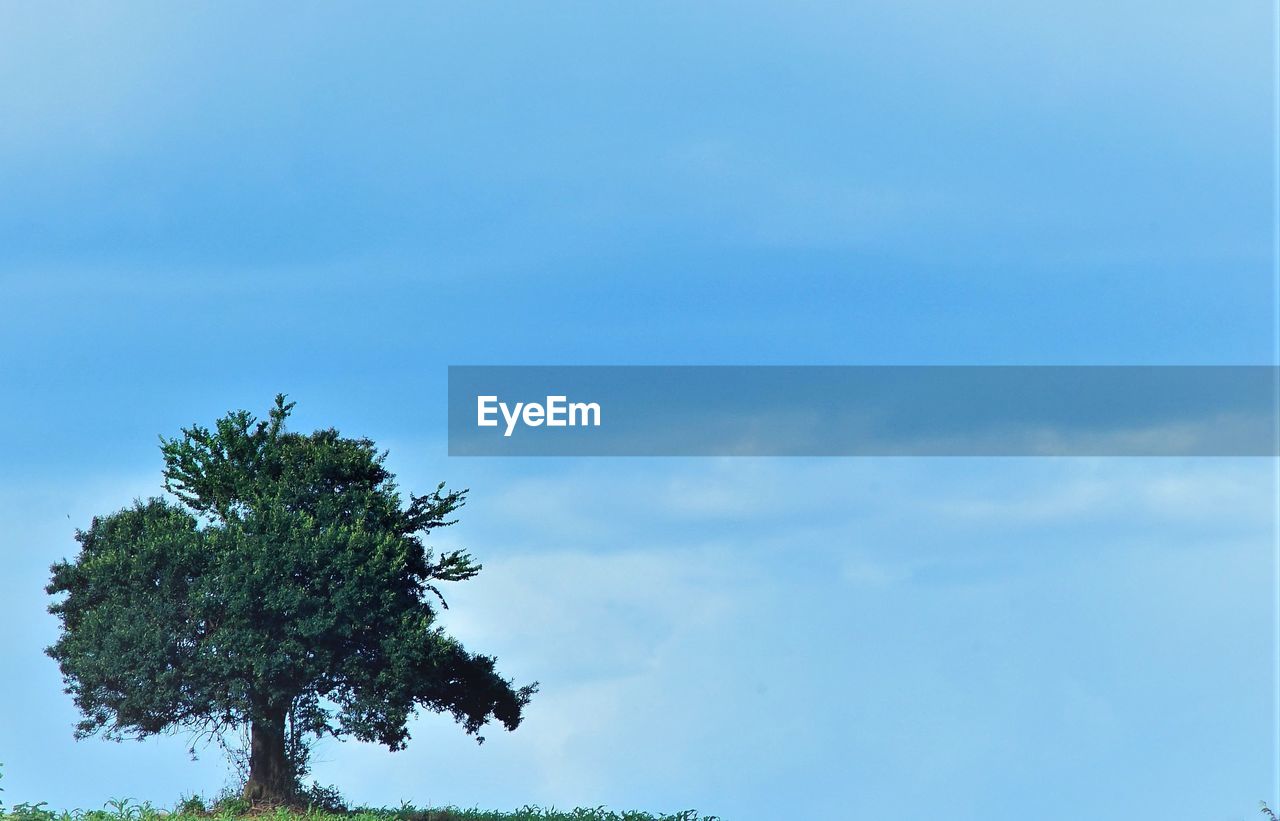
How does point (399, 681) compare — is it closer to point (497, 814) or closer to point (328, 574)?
point (328, 574)

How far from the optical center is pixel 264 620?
3566 cm

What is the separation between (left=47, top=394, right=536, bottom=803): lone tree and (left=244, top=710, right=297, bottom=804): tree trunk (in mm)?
37

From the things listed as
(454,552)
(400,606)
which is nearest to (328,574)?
(400,606)

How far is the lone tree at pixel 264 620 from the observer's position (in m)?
35.4

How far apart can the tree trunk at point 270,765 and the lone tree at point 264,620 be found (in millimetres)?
37

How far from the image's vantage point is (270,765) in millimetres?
36812

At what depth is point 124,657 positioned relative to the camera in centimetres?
3538

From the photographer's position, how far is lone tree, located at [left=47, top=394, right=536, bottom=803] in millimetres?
35406

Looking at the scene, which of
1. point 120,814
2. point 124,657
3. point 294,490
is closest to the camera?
point 120,814

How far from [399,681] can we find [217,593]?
5.12m

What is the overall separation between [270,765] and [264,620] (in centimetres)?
410

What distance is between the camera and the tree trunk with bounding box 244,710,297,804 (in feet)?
120

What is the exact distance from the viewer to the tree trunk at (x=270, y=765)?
120 ft

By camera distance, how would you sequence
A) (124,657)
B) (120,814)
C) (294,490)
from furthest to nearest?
(294,490) < (124,657) < (120,814)
